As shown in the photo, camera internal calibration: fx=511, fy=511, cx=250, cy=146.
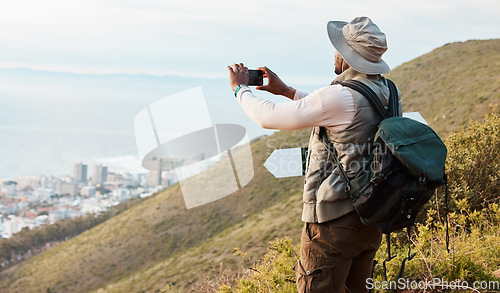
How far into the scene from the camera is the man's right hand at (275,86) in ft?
8.14

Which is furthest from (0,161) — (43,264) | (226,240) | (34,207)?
(226,240)

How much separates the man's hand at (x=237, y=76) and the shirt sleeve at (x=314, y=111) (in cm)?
24

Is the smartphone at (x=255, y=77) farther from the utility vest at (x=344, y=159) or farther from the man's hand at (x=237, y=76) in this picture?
the utility vest at (x=344, y=159)

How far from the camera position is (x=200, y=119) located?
4234 millimetres

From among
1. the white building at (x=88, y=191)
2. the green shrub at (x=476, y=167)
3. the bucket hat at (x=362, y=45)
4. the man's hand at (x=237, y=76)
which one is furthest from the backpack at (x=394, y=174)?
the white building at (x=88, y=191)

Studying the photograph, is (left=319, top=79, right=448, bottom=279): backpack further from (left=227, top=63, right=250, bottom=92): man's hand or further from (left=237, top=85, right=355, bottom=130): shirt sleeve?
(left=227, top=63, right=250, bottom=92): man's hand

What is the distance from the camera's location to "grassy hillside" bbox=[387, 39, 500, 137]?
3088 centimetres

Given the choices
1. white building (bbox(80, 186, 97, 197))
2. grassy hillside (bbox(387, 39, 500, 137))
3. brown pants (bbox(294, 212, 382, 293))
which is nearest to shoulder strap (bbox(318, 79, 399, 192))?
brown pants (bbox(294, 212, 382, 293))

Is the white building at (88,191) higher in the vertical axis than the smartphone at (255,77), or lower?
lower

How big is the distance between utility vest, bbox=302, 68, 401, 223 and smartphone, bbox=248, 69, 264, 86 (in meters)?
0.43

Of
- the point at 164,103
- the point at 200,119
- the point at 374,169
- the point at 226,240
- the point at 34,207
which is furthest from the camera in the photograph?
the point at 34,207

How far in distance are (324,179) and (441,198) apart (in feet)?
12.9

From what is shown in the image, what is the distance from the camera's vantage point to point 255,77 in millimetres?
2418

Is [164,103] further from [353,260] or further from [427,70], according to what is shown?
[427,70]
